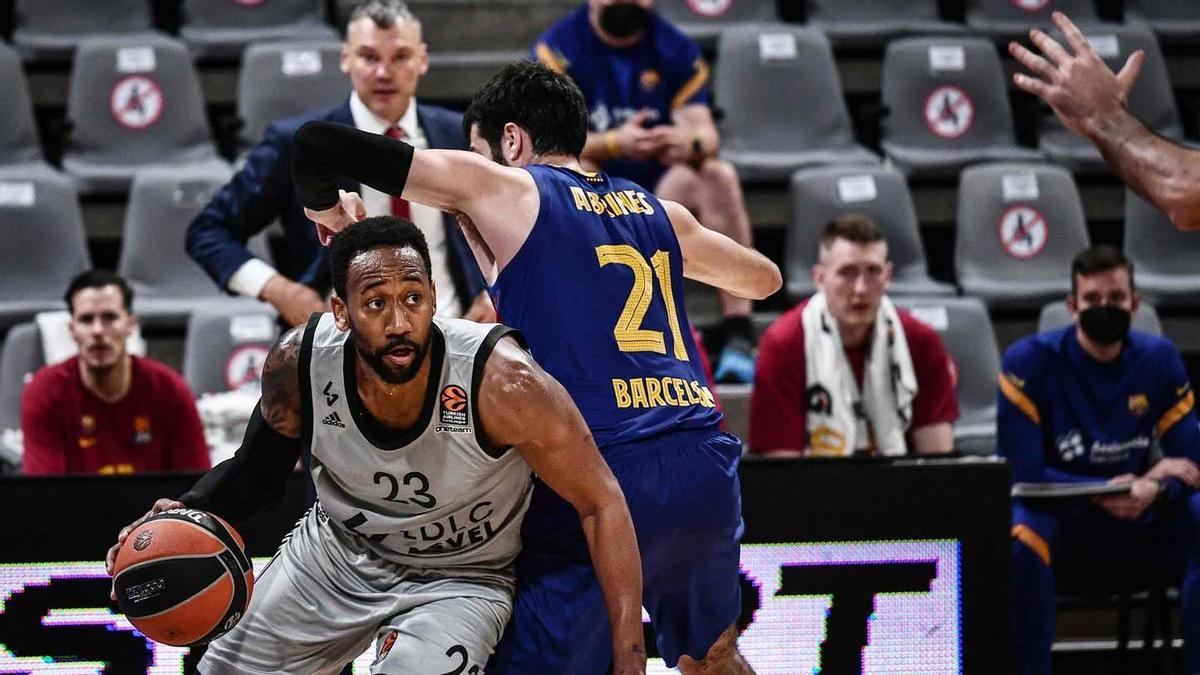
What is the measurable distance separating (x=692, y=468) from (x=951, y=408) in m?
2.59

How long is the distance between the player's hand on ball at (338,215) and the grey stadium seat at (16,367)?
2.88 meters

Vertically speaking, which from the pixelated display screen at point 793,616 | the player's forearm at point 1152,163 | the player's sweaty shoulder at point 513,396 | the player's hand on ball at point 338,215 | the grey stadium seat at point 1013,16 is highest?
the player's forearm at point 1152,163

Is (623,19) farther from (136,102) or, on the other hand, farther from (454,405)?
(454,405)

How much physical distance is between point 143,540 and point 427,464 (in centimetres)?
61

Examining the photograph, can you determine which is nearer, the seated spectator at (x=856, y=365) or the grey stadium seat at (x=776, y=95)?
the seated spectator at (x=856, y=365)

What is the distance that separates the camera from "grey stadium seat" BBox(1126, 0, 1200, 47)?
26.8 ft

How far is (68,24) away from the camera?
24.9 feet

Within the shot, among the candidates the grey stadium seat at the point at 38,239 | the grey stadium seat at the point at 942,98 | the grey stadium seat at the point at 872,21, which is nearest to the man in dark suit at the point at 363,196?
the grey stadium seat at the point at 38,239

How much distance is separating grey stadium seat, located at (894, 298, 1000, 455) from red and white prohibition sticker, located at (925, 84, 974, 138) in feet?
4.49

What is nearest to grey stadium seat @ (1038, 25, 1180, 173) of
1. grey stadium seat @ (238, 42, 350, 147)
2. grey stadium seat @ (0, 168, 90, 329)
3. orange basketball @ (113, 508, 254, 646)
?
grey stadium seat @ (238, 42, 350, 147)

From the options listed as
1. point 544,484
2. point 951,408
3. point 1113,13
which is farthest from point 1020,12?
point 544,484

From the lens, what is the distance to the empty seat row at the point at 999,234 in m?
6.88

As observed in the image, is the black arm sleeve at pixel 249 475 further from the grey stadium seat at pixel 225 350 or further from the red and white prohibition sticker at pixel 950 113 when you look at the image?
the red and white prohibition sticker at pixel 950 113

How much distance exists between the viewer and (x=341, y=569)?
3.43 m
